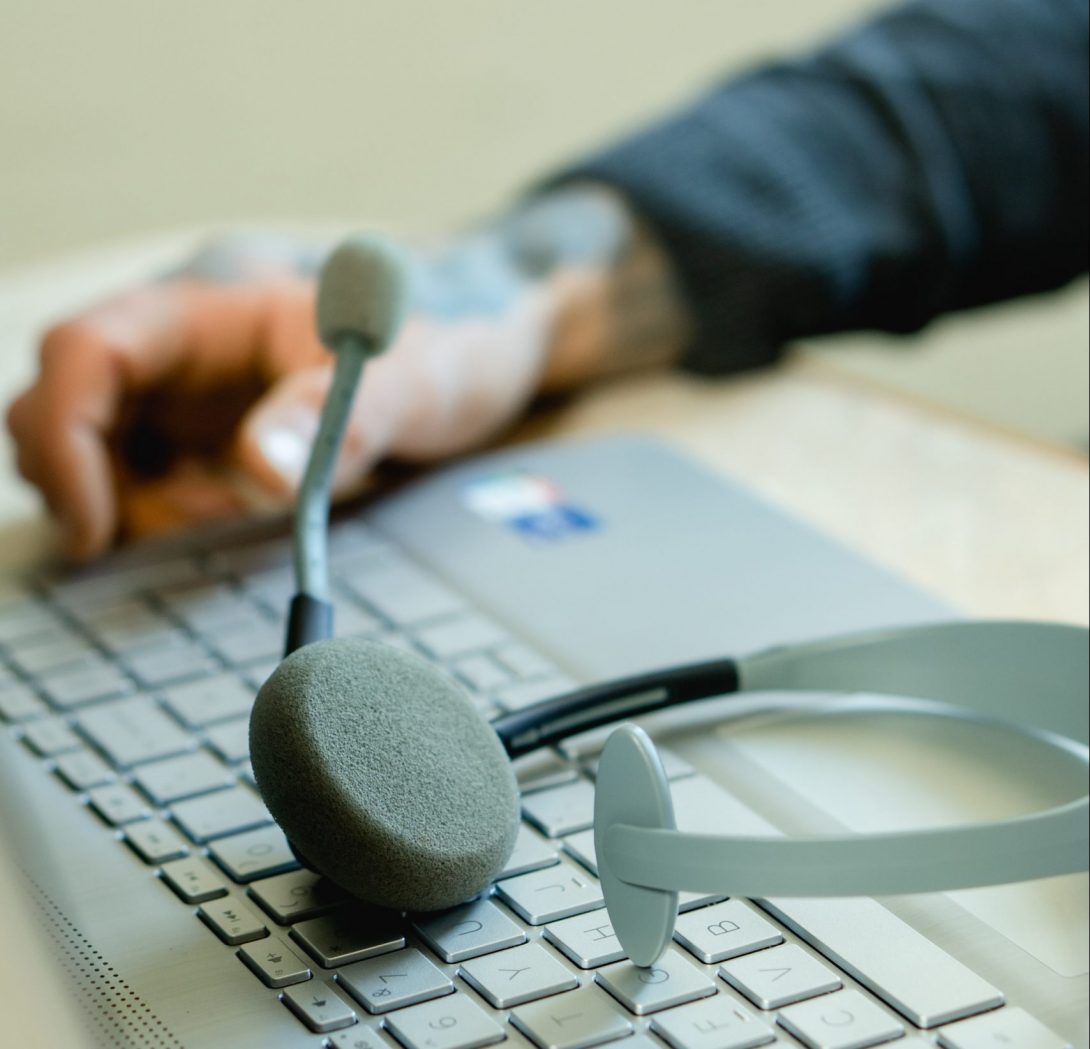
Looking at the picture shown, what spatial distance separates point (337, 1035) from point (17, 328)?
0.54m

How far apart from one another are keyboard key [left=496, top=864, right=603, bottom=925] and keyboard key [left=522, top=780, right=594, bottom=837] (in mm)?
16

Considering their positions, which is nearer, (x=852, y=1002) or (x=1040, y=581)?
(x=852, y=1002)

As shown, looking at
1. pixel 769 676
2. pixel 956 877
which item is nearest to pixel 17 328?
pixel 769 676

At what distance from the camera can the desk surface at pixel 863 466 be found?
1.59ft

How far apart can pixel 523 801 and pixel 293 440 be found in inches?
8.0

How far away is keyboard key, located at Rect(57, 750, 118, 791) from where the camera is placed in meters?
0.38

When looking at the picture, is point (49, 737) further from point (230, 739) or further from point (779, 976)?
point (779, 976)

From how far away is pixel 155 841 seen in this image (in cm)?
36

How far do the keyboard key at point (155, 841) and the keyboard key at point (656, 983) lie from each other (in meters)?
0.12

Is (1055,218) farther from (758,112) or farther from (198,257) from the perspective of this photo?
(198,257)

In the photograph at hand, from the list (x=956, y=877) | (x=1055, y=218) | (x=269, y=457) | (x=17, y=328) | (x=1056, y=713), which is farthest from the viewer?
(x=17, y=328)

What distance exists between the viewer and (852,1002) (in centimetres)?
29

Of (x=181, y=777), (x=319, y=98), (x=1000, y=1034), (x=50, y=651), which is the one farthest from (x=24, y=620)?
(x=319, y=98)

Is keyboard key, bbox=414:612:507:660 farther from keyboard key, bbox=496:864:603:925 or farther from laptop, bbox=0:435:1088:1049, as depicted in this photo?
keyboard key, bbox=496:864:603:925
